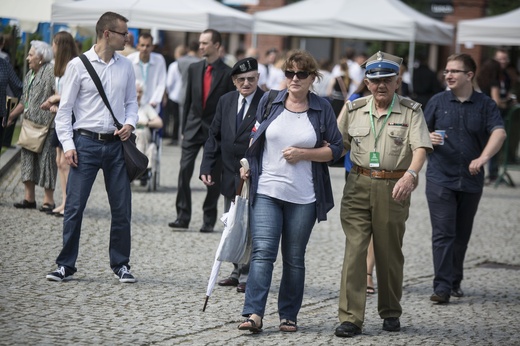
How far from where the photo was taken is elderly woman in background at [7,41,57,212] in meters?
11.8

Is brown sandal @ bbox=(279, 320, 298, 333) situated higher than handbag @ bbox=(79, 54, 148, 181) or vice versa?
handbag @ bbox=(79, 54, 148, 181)

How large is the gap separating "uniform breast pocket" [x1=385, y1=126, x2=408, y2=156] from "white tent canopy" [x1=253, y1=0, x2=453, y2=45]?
13.7 metres

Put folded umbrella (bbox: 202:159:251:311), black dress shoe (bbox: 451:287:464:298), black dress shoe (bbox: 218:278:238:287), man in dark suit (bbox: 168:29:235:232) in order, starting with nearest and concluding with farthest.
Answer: folded umbrella (bbox: 202:159:251:311) → black dress shoe (bbox: 218:278:238:287) → black dress shoe (bbox: 451:287:464:298) → man in dark suit (bbox: 168:29:235:232)

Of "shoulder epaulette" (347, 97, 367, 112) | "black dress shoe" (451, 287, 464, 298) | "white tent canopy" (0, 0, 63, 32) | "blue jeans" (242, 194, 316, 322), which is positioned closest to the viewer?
"blue jeans" (242, 194, 316, 322)

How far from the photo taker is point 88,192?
8.42 metres

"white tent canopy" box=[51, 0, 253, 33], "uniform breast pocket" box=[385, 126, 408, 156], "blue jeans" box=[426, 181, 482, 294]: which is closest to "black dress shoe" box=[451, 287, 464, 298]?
"blue jeans" box=[426, 181, 482, 294]

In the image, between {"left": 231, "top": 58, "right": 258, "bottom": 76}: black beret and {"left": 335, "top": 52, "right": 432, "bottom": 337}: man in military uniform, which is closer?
{"left": 335, "top": 52, "right": 432, "bottom": 337}: man in military uniform

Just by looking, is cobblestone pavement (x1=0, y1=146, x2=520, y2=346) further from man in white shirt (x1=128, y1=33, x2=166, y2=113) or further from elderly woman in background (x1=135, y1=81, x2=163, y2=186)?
man in white shirt (x1=128, y1=33, x2=166, y2=113)

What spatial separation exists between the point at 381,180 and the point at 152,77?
8.19 metres

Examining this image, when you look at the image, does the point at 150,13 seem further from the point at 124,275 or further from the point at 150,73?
the point at 124,275

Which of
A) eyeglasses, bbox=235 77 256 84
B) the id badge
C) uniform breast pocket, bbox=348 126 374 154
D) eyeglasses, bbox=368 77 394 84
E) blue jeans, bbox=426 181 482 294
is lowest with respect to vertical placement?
blue jeans, bbox=426 181 482 294

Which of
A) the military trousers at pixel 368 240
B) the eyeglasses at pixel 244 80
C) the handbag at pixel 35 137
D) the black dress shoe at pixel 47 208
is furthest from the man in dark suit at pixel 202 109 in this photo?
the military trousers at pixel 368 240

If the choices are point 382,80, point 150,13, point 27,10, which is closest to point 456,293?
point 382,80

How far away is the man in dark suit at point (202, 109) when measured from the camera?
37.2 ft
